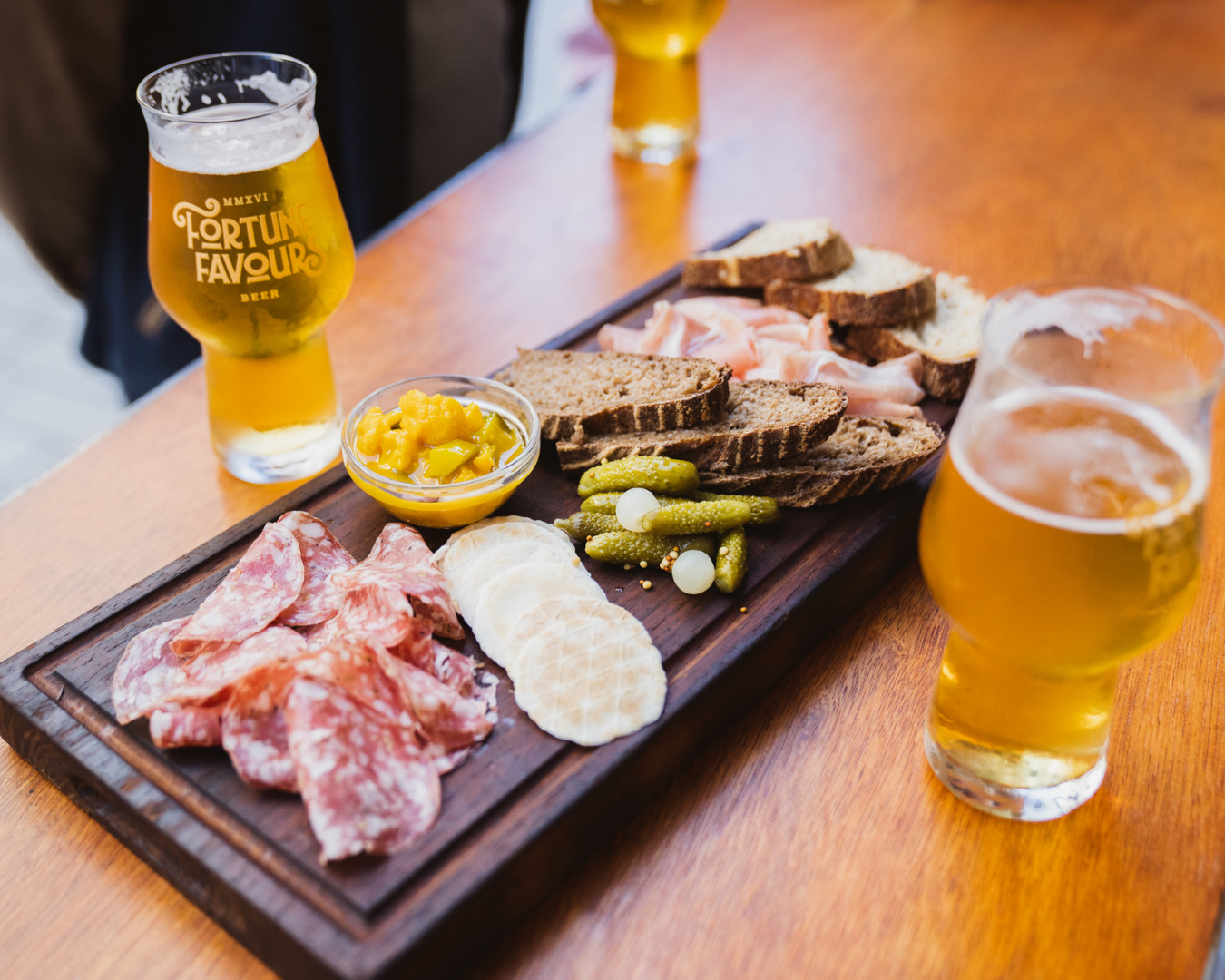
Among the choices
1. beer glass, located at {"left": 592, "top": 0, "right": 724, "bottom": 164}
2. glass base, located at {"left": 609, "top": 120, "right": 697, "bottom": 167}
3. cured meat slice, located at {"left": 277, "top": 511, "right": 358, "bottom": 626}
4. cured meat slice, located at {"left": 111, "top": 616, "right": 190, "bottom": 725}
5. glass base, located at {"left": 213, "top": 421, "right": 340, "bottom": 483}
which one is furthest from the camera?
glass base, located at {"left": 609, "top": 120, "right": 697, "bottom": 167}

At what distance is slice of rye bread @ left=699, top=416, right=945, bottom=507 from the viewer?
5.32 feet

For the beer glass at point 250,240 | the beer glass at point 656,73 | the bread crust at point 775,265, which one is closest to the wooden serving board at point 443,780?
the beer glass at point 250,240

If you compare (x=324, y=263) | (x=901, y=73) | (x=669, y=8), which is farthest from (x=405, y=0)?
(x=324, y=263)

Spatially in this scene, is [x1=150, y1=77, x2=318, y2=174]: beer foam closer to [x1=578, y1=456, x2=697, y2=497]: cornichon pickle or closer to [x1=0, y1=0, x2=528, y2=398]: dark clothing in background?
[x1=578, y1=456, x2=697, y2=497]: cornichon pickle

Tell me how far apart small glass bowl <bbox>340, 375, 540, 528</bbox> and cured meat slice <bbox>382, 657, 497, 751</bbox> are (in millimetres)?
328

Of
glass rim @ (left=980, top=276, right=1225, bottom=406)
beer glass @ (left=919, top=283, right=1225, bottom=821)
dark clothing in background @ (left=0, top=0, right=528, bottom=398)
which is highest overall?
glass rim @ (left=980, top=276, right=1225, bottom=406)

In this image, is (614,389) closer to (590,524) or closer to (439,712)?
(590,524)

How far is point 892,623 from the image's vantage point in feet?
5.15

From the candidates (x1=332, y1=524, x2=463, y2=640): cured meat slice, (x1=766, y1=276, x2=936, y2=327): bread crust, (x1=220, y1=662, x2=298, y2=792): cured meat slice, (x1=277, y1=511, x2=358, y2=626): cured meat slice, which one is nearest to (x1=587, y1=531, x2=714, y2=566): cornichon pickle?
(x1=332, y1=524, x2=463, y2=640): cured meat slice

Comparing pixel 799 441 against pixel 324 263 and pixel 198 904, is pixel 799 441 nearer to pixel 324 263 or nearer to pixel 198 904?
pixel 324 263

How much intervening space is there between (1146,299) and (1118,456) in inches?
7.9

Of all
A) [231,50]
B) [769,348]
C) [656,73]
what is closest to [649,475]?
[769,348]

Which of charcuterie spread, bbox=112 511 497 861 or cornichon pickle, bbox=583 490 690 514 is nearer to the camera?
charcuterie spread, bbox=112 511 497 861

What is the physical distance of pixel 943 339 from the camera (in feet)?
6.52
